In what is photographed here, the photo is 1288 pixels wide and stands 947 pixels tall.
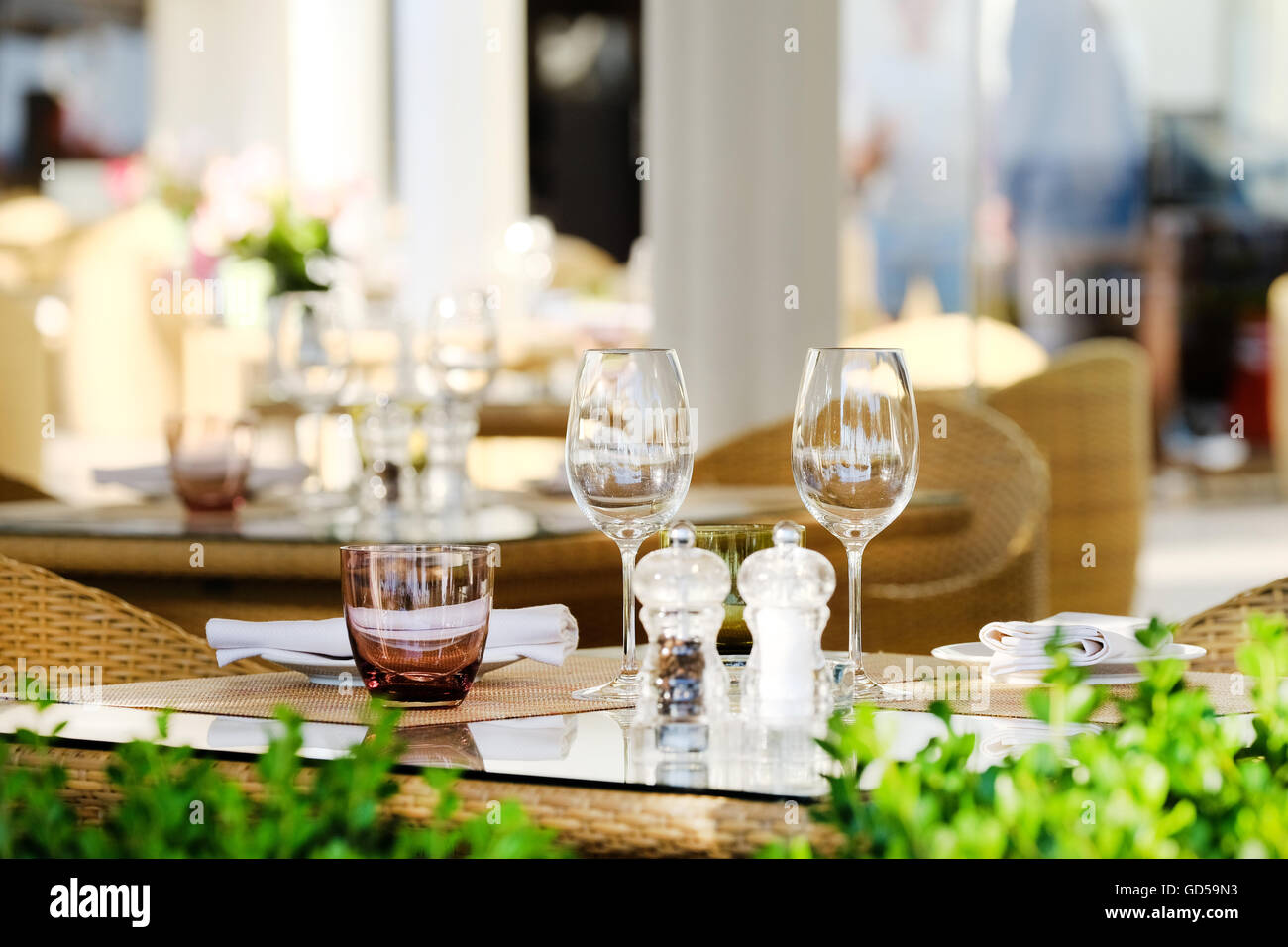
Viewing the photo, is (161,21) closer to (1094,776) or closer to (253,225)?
A: (253,225)

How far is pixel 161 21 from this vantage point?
8.39 metres

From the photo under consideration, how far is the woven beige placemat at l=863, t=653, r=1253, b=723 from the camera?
1032 millimetres

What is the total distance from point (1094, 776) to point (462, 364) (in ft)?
4.48

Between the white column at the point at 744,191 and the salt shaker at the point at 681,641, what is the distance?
2222 millimetres

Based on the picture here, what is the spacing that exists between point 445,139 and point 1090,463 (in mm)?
4158

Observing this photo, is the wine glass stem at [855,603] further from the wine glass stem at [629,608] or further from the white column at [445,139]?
the white column at [445,139]

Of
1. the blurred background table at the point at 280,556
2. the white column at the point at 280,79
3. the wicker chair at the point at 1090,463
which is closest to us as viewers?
the blurred background table at the point at 280,556

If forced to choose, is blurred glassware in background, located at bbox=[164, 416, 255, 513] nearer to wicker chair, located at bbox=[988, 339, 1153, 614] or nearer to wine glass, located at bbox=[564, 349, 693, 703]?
wine glass, located at bbox=[564, 349, 693, 703]

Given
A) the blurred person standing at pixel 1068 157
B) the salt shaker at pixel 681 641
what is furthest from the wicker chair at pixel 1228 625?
the blurred person standing at pixel 1068 157

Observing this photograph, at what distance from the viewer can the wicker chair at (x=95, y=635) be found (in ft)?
4.57

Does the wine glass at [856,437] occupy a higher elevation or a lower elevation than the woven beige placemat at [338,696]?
higher

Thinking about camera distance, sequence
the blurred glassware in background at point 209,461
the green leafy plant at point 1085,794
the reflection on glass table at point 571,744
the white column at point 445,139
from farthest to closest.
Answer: the white column at point 445,139 < the blurred glassware in background at point 209,461 < the reflection on glass table at point 571,744 < the green leafy plant at point 1085,794

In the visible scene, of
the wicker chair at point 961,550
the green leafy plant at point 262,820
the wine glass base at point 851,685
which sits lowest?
the wicker chair at point 961,550
